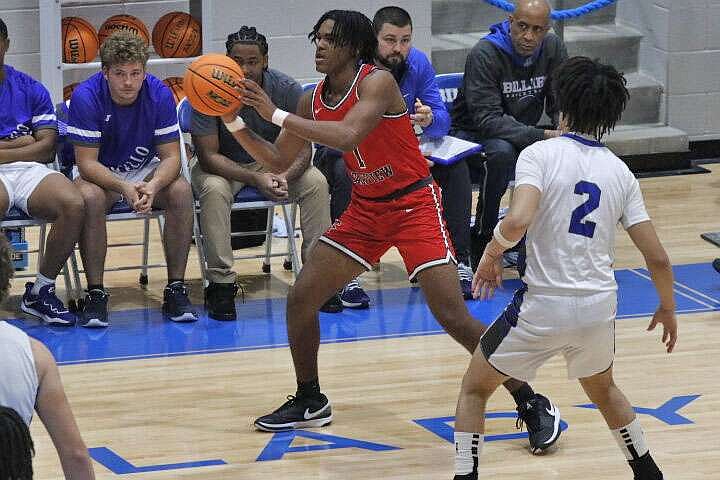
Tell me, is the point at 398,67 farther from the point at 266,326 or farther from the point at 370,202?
the point at 370,202

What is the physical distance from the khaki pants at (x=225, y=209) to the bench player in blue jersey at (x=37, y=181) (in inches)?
25.8

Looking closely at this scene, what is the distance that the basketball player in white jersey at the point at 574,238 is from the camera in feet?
13.4

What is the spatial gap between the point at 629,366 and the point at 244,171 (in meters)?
2.27

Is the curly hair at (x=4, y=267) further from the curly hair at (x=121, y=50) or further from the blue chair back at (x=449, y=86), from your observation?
the blue chair back at (x=449, y=86)

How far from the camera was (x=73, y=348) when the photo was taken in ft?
21.0

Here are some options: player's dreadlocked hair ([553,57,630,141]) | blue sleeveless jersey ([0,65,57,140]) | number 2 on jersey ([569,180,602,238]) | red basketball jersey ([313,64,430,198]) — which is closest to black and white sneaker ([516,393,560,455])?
red basketball jersey ([313,64,430,198])

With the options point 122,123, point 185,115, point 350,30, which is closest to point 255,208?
point 185,115

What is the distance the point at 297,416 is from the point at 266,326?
147 cm

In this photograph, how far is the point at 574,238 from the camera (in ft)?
13.5

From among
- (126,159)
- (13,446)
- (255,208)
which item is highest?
(13,446)

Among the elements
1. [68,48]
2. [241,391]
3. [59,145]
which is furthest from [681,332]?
[68,48]

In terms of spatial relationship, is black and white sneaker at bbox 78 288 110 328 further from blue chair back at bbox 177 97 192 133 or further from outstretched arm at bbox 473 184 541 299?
outstretched arm at bbox 473 184 541 299

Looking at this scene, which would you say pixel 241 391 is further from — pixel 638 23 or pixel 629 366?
pixel 638 23

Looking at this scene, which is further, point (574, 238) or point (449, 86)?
point (449, 86)
